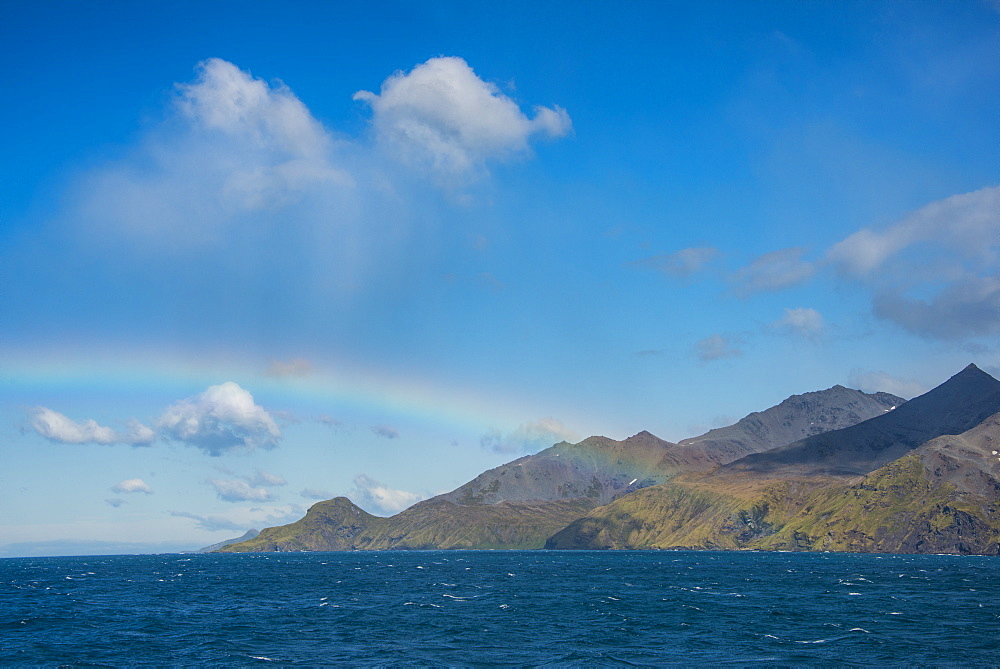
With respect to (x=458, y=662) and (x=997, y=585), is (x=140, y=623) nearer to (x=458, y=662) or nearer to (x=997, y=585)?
(x=458, y=662)

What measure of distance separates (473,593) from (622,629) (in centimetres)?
6519

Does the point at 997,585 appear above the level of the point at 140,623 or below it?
below

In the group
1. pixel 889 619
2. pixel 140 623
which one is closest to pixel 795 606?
pixel 889 619

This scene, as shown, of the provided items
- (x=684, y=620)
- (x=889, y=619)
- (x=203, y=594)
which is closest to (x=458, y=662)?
(x=684, y=620)

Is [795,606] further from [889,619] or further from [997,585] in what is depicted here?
[997,585]

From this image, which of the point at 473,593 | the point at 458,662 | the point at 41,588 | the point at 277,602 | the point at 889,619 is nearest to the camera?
the point at 458,662

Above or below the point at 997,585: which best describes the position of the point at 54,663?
above

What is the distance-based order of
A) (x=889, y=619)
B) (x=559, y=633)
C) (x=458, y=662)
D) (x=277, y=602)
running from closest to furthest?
Answer: (x=458, y=662) → (x=559, y=633) → (x=889, y=619) → (x=277, y=602)

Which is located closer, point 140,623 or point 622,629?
point 622,629

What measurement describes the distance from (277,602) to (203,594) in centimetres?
3299

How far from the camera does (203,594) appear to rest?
160000 mm

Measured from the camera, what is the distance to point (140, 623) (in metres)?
106

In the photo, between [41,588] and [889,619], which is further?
[41,588]

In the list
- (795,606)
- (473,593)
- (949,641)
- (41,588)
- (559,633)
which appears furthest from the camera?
(41,588)
